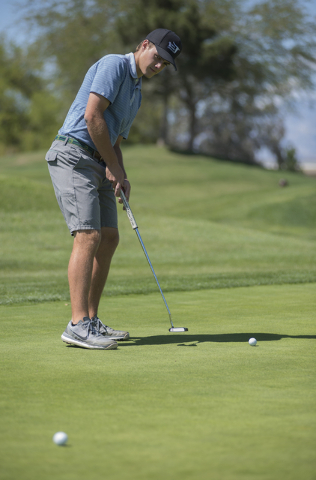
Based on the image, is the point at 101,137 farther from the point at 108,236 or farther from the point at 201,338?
the point at 201,338

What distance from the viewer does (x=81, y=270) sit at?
14.2 feet

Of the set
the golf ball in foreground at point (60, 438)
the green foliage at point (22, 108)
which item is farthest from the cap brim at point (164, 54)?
the green foliage at point (22, 108)

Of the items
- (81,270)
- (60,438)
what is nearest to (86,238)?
(81,270)

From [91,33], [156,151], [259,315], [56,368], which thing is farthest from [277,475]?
[91,33]

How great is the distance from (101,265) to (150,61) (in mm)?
1479

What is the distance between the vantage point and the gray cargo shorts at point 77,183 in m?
4.32

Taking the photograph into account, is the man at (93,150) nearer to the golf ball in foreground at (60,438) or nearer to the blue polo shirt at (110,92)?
the blue polo shirt at (110,92)

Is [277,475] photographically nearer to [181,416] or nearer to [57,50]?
[181,416]

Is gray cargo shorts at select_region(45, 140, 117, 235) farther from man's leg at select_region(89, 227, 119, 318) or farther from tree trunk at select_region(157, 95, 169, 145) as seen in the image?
tree trunk at select_region(157, 95, 169, 145)

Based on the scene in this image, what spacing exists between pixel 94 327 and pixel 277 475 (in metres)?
2.48

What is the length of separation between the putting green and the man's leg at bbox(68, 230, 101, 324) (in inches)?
11.1

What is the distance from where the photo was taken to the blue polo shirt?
14.0 ft

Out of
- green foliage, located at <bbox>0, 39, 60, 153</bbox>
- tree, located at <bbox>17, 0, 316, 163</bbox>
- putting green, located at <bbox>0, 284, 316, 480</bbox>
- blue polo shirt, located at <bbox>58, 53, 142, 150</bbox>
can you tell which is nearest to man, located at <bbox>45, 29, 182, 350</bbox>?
blue polo shirt, located at <bbox>58, 53, 142, 150</bbox>

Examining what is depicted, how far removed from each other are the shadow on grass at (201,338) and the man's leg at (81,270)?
1.19ft
